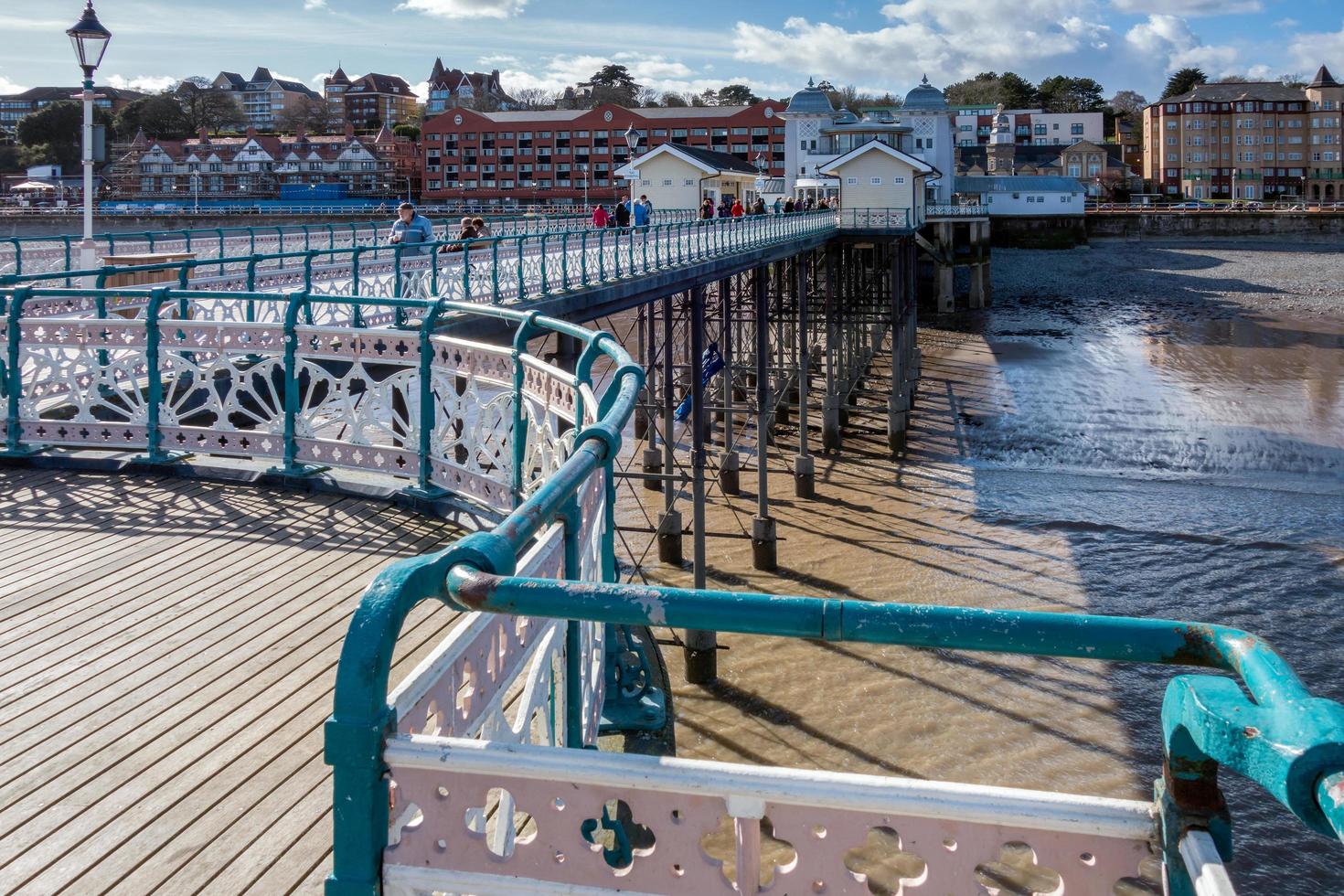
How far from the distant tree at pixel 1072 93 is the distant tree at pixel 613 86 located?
41.6 metres

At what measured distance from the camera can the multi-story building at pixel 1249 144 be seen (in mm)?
98938

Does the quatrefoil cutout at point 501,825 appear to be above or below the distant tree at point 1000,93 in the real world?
below

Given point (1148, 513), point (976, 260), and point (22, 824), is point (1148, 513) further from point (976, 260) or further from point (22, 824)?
point (976, 260)

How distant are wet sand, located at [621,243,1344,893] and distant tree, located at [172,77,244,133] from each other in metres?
104

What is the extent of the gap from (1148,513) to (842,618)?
17.1 metres

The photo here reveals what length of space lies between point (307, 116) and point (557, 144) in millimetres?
76638

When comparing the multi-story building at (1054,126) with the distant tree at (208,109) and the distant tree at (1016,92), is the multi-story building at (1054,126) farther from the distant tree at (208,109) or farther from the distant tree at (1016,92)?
the distant tree at (208,109)

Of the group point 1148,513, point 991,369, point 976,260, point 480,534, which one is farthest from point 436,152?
point 480,534

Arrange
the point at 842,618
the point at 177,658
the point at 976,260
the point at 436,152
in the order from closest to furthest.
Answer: the point at 842,618 < the point at 177,658 < the point at 976,260 < the point at 436,152

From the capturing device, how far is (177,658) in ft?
14.9

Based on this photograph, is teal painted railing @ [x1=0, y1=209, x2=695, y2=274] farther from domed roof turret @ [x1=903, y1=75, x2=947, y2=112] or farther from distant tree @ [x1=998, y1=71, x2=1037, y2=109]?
distant tree @ [x1=998, y1=71, x2=1037, y2=109]

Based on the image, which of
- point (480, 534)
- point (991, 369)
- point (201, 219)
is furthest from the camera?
point (201, 219)

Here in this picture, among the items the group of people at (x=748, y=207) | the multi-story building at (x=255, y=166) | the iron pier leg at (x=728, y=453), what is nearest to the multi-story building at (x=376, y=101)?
the multi-story building at (x=255, y=166)

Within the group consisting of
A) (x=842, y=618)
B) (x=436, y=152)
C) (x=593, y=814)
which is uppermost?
(x=436, y=152)
